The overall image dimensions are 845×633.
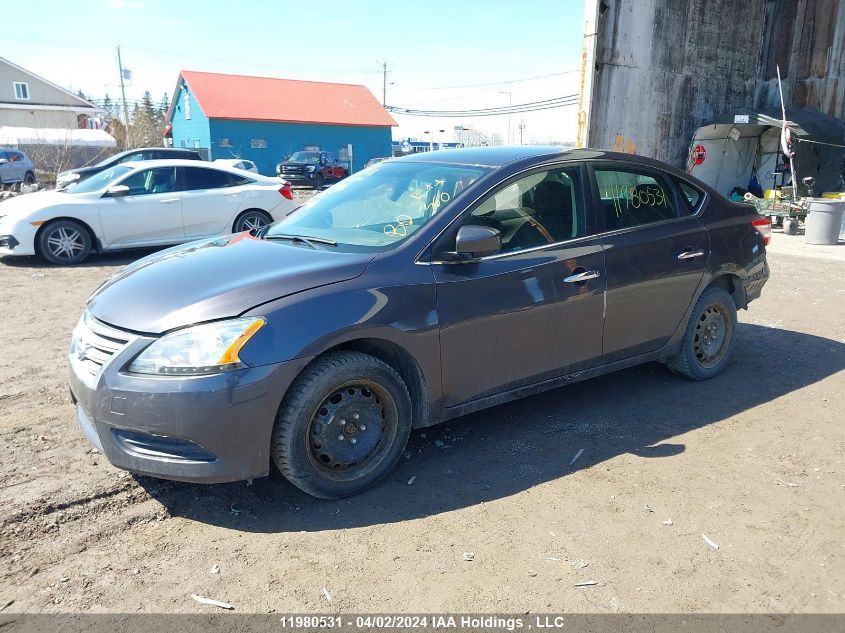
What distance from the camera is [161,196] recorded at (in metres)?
10.6

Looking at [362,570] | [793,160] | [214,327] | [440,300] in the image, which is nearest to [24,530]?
[214,327]

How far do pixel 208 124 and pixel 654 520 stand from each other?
142 ft

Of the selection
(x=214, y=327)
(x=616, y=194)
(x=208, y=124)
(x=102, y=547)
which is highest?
(x=208, y=124)

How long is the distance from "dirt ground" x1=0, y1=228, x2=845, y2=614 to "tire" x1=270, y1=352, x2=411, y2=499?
0.15m

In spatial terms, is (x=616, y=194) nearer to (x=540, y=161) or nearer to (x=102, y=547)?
(x=540, y=161)

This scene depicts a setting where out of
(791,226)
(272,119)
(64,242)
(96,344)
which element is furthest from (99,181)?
(272,119)

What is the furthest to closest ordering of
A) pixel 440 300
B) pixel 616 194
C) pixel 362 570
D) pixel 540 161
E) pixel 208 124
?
pixel 208 124, pixel 616 194, pixel 540 161, pixel 440 300, pixel 362 570

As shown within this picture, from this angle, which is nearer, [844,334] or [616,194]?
[616,194]

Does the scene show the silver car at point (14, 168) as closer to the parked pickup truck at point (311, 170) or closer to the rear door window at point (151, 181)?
the parked pickup truck at point (311, 170)

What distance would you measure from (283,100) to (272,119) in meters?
3.08

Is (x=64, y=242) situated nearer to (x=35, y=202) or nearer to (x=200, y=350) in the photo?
(x=35, y=202)

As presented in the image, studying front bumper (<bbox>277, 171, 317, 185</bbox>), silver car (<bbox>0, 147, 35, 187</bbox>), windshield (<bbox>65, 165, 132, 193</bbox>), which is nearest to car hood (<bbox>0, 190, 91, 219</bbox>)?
windshield (<bbox>65, 165, 132, 193</bbox>)

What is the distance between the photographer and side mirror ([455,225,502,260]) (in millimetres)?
3658

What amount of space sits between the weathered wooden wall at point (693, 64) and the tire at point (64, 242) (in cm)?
1127
